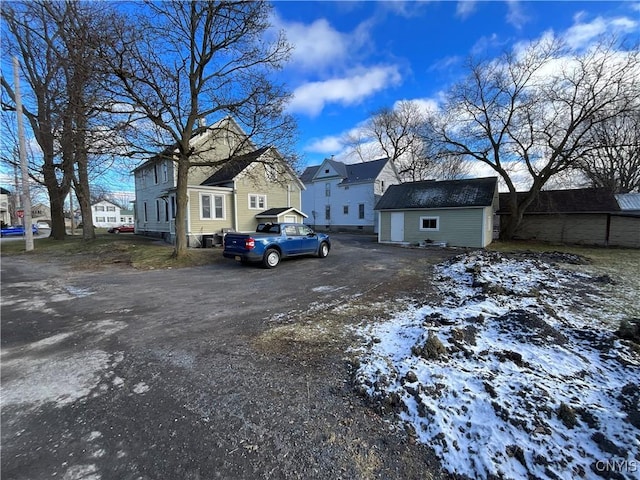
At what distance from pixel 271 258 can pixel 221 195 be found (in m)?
9.28

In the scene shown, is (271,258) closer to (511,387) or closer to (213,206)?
(511,387)

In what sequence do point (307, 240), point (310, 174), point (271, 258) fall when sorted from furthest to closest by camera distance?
point (310, 174) < point (307, 240) < point (271, 258)

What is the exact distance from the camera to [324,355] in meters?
3.76

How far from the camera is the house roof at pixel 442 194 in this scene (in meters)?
17.3

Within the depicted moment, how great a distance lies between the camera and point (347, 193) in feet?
108

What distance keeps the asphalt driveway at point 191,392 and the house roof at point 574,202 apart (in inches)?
837

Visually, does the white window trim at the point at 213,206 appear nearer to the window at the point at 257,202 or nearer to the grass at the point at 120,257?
the window at the point at 257,202

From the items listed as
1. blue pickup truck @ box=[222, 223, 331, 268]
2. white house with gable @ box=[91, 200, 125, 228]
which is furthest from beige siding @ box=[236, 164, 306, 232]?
white house with gable @ box=[91, 200, 125, 228]

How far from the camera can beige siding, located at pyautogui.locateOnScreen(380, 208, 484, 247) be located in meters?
17.0

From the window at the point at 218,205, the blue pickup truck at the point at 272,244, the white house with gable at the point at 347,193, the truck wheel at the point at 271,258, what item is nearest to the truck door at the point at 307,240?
the blue pickup truck at the point at 272,244

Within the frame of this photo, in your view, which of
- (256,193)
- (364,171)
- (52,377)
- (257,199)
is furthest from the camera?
(364,171)

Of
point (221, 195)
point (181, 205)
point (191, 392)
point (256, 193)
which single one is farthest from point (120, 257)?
point (191, 392)

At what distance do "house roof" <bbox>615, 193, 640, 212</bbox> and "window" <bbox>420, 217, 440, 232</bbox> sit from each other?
1261 centimetres

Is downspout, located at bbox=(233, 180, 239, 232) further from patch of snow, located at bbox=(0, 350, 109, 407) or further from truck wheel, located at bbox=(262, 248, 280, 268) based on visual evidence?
patch of snow, located at bbox=(0, 350, 109, 407)
